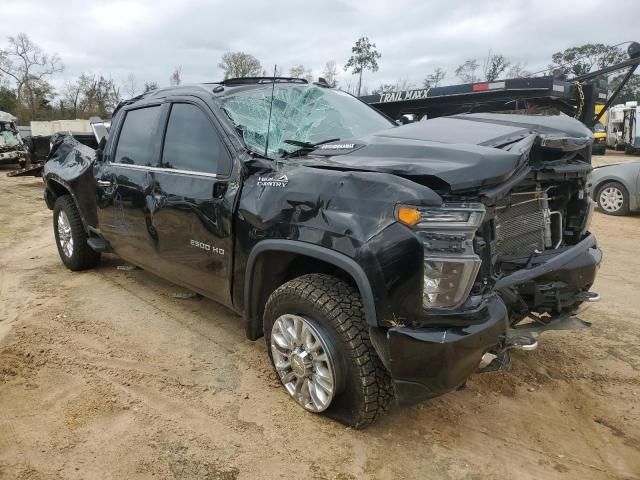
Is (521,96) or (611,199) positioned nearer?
(611,199)

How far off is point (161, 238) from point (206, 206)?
29.4 inches

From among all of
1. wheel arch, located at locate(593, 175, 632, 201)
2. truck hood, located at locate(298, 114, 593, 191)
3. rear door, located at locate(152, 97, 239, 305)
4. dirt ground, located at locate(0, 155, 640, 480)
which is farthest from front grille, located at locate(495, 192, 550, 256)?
wheel arch, located at locate(593, 175, 632, 201)

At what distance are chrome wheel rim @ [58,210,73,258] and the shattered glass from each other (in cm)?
313

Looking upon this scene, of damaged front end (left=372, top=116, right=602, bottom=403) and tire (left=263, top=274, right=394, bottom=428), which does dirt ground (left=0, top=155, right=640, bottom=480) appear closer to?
tire (left=263, top=274, right=394, bottom=428)

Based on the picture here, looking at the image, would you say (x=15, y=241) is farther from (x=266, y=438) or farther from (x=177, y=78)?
(x=266, y=438)

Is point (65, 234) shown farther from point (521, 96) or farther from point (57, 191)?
point (521, 96)

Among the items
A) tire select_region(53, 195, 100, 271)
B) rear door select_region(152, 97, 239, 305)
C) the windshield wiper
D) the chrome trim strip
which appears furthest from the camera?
tire select_region(53, 195, 100, 271)

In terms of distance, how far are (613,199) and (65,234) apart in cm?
945

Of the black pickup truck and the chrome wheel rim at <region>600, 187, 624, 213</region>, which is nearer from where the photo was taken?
the black pickup truck

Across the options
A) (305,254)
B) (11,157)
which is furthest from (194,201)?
(11,157)

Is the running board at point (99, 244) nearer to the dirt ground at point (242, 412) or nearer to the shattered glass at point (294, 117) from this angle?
the dirt ground at point (242, 412)

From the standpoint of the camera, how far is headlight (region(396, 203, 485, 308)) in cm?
220

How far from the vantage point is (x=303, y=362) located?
2.75m

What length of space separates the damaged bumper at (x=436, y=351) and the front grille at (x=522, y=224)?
19.6 inches
